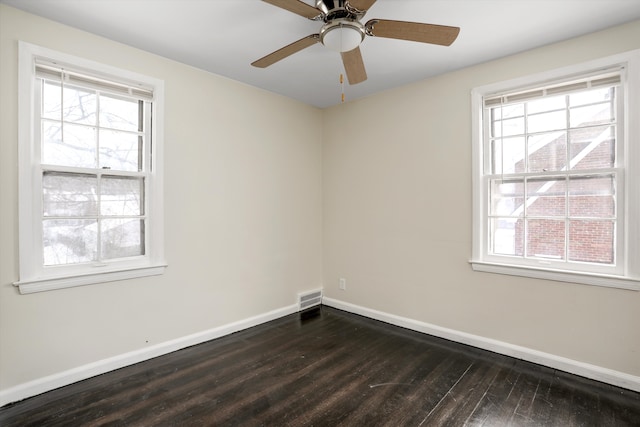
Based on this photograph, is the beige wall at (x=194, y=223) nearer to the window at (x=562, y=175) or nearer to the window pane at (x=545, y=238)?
the window at (x=562, y=175)

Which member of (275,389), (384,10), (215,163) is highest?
(384,10)

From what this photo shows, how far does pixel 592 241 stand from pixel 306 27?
9.06ft

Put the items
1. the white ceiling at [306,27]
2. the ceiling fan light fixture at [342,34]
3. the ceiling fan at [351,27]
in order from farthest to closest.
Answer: the white ceiling at [306,27] < the ceiling fan light fixture at [342,34] < the ceiling fan at [351,27]

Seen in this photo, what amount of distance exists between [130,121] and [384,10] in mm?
2234

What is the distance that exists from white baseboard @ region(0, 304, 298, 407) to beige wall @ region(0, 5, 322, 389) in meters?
0.05

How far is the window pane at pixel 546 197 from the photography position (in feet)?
8.71

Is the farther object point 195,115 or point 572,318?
point 195,115

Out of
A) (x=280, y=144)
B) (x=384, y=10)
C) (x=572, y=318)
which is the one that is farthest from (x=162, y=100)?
(x=572, y=318)

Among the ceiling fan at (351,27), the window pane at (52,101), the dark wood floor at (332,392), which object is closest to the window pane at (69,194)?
the window pane at (52,101)

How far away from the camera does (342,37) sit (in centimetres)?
188

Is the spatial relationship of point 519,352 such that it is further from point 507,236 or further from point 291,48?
point 291,48

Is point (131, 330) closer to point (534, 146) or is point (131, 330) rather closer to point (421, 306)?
point (421, 306)

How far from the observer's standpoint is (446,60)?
9.39 feet

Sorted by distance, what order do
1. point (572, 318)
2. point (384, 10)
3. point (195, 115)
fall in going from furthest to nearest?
point (195, 115) < point (572, 318) < point (384, 10)
